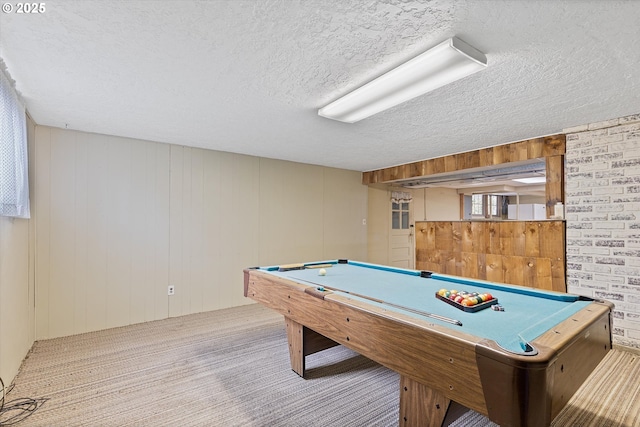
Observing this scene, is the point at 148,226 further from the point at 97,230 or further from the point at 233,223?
the point at 233,223

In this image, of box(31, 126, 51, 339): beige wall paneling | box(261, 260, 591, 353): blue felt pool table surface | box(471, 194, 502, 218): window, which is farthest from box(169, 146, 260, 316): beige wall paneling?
box(471, 194, 502, 218): window

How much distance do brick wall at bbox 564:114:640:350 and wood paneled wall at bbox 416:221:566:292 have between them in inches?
6.5

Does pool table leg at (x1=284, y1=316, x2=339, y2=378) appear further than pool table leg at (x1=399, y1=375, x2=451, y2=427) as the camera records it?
Yes

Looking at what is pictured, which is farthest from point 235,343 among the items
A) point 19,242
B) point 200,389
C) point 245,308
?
point 19,242

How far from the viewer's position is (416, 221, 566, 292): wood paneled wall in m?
3.25

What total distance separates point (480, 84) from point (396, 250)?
4.71 meters

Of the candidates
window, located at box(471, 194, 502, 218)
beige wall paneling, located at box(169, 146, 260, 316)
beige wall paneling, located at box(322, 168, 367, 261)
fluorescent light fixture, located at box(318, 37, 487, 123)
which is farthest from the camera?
window, located at box(471, 194, 502, 218)

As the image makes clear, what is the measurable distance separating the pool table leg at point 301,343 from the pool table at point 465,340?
0.04 feet

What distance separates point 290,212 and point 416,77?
10.6 feet

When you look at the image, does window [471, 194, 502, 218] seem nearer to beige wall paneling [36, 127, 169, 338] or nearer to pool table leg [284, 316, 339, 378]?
pool table leg [284, 316, 339, 378]

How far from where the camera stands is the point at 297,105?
2.49 meters

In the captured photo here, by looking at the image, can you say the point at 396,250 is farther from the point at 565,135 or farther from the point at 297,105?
the point at 297,105

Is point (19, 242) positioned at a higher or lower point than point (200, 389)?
higher

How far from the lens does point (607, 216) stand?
285 centimetres
